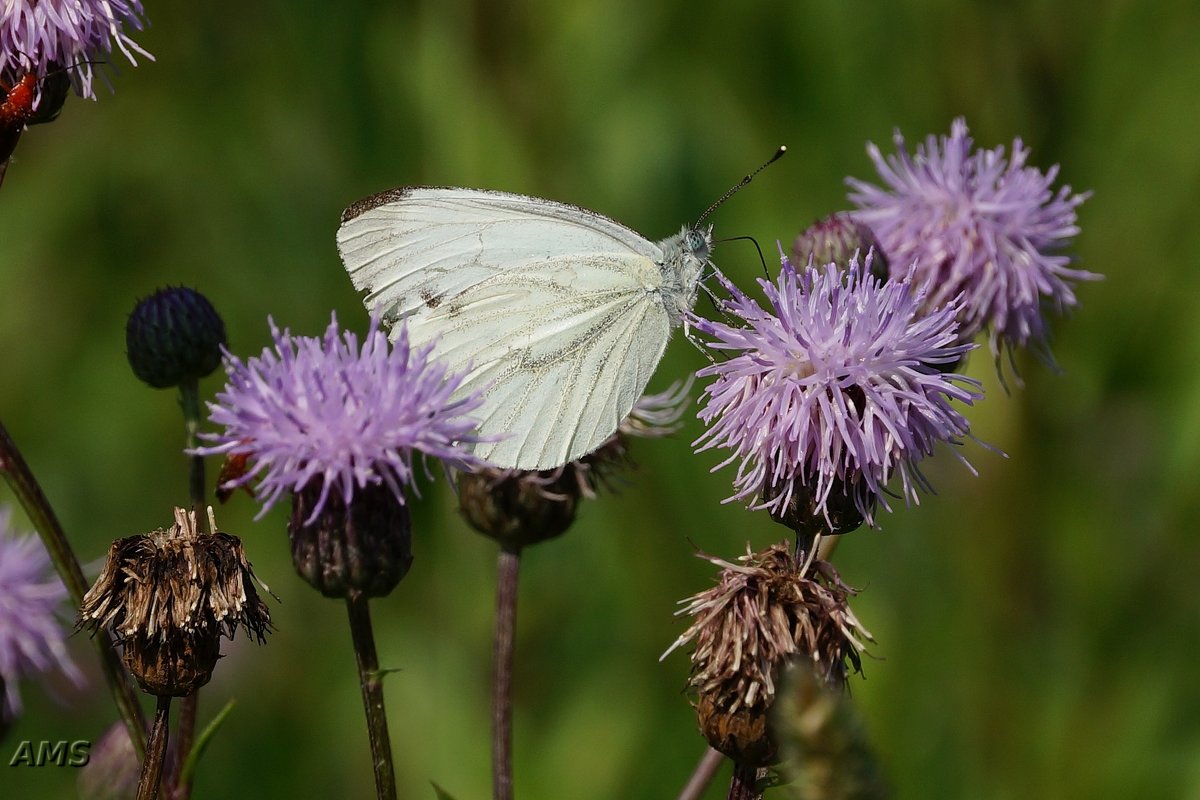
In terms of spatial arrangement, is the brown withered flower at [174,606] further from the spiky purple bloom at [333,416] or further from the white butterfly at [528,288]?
the white butterfly at [528,288]

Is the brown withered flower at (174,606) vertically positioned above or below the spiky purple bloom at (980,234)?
below

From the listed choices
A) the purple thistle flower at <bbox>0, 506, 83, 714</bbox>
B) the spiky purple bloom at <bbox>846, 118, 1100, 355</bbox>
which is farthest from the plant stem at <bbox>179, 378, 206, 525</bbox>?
the spiky purple bloom at <bbox>846, 118, 1100, 355</bbox>

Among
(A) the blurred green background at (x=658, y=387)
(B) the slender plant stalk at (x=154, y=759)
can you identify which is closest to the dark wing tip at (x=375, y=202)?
(A) the blurred green background at (x=658, y=387)

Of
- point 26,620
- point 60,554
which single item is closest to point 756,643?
point 60,554

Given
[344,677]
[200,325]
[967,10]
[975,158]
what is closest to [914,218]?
[975,158]

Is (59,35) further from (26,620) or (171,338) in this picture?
(26,620)
